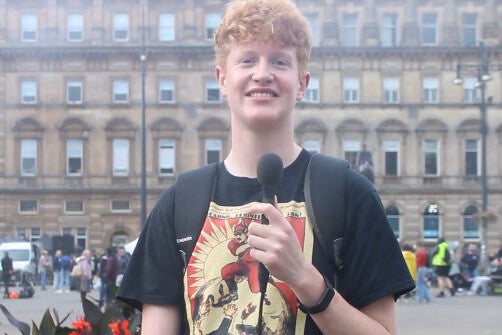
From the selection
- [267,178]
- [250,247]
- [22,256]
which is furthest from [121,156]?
[267,178]

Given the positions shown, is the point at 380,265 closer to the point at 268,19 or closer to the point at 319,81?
the point at 268,19

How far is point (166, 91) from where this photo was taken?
2480 inches

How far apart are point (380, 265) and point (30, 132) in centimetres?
6101

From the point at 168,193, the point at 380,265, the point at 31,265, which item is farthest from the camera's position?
the point at 31,265

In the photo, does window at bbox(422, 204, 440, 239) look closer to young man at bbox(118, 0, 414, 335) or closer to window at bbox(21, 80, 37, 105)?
window at bbox(21, 80, 37, 105)

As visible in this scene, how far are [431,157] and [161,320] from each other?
60617 mm

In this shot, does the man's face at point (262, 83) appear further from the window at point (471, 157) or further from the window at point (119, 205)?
the window at point (471, 157)

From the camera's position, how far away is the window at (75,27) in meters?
63.8

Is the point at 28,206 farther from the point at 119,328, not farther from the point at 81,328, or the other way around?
the point at 81,328

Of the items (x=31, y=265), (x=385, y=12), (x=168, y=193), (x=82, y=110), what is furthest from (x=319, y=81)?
(x=168, y=193)

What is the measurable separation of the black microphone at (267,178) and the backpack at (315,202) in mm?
195

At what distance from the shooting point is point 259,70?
131 inches

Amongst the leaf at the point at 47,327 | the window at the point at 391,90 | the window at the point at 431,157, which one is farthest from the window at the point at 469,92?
the leaf at the point at 47,327

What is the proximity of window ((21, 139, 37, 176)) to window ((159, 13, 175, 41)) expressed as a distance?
28.9ft
